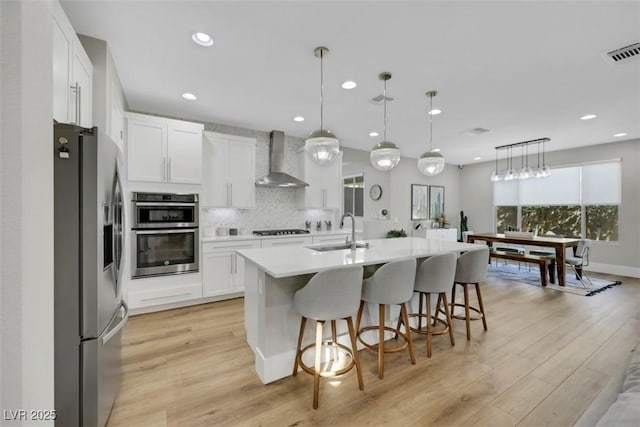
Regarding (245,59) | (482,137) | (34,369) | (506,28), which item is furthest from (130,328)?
(482,137)

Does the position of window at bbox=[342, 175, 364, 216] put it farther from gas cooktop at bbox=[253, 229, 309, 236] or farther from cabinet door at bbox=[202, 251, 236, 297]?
cabinet door at bbox=[202, 251, 236, 297]

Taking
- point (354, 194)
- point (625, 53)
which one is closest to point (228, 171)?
point (354, 194)

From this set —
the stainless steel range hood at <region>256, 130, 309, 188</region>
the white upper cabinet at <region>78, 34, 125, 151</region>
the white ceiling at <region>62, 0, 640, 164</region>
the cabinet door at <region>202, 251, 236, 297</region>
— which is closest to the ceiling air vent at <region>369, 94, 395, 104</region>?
the white ceiling at <region>62, 0, 640, 164</region>

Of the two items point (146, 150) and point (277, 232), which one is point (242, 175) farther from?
point (146, 150)

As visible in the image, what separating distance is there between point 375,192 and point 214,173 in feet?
12.9

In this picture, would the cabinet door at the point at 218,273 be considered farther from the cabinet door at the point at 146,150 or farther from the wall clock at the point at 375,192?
the wall clock at the point at 375,192

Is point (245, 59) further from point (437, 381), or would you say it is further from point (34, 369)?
point (437, 381)

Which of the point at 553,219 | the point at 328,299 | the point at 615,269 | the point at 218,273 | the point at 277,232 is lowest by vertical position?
the point at 615,269

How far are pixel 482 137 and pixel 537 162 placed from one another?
266cm

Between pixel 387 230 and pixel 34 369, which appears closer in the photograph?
pixel 34 369

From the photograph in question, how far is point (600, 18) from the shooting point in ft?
6.58

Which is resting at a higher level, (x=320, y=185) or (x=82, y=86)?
(x=82, y=86)

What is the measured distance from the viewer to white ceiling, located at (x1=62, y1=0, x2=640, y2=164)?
6.43 feet

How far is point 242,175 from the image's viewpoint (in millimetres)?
4336
